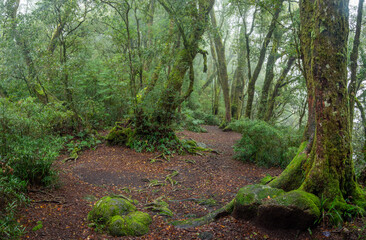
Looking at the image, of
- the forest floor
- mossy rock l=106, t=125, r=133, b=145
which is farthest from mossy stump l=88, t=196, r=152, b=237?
mossy rock l=106, t=125, r=133, b=145

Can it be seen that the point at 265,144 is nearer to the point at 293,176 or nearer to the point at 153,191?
the point at 293,176

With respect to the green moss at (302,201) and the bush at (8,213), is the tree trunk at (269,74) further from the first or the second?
the bush at (8,213)

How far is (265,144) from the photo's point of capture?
8719 millimetres

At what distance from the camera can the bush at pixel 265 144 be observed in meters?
8.38

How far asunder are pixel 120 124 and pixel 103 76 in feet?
12.5

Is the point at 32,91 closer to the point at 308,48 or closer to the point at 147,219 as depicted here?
the point at 147,219

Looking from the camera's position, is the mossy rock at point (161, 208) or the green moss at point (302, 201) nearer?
the green moss at point (302, 201)

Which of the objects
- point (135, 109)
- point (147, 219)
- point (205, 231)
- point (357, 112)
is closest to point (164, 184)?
point (147, 219)

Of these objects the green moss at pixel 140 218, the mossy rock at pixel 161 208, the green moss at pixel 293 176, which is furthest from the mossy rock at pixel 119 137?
the green moss at pixel 293 176

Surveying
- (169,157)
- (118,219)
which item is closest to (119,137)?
(169,157)

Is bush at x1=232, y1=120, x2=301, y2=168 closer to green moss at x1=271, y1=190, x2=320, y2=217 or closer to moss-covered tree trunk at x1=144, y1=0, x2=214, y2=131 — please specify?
moss-covered tree trunk at x1=144, y1=0, x2=214, y2=131

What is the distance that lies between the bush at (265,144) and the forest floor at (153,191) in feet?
1.29

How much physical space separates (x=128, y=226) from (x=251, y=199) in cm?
230

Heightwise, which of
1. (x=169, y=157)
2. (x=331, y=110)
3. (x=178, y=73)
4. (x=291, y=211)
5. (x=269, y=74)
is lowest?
(x=169, y=157)
